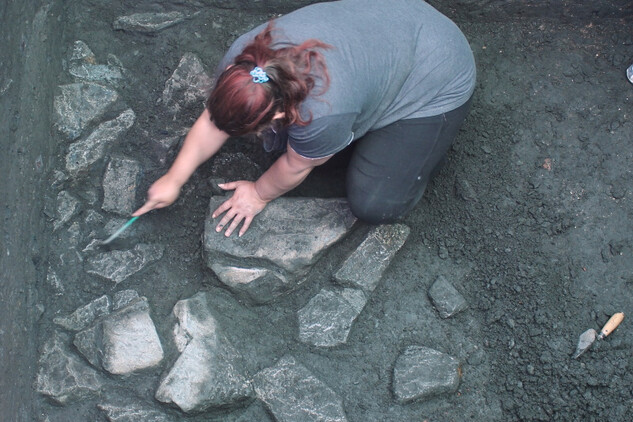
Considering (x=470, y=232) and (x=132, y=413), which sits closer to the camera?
(x=132, y=413)

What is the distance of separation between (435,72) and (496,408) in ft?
4.19

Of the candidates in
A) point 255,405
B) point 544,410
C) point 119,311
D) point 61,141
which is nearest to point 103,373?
point 119,311

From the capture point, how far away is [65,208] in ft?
8.14

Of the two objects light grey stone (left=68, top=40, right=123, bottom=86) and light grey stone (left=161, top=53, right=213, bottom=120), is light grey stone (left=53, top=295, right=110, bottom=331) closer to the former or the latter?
light grey stone (left=161, top=53, right=213, bottom=120)

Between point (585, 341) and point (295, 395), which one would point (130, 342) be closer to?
point (295, 395)

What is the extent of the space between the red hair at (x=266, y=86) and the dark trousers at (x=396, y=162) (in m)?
0.53

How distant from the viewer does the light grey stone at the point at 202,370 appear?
2186 millimetres

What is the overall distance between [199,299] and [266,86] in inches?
39.1

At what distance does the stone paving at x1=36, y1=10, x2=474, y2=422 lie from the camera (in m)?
2.24

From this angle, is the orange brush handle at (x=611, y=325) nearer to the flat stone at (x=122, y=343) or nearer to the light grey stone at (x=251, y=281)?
the light grey stone at (x=251, y=281)

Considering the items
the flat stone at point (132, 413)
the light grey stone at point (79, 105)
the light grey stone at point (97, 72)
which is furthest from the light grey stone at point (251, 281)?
the light grey stone at point (97, 72)

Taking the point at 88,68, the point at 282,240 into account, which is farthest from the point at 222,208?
the point at 88,68

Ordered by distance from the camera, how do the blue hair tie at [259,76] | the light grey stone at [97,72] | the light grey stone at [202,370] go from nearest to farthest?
the blue hair tie at [259,76] < the light grey stone at [202,370] < the light grey stone at [97,72]

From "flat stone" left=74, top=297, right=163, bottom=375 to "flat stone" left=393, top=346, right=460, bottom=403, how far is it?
90cm
